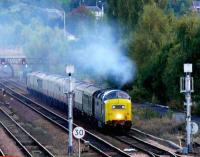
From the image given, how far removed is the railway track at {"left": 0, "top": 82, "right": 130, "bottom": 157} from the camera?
90.9 ft

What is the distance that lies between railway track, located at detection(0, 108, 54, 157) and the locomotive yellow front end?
4055 mm

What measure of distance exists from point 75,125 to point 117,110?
4877 mm

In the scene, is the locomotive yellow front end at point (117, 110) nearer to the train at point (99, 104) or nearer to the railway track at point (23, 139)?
the train at point (99, 104)

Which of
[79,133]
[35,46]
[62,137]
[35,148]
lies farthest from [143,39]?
[35,46]

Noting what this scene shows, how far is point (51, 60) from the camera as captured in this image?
271 ft

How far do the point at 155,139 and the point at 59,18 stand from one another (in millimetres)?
123362

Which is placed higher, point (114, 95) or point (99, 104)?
point (114, 95)

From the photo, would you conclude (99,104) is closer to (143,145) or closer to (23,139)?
(23,139)

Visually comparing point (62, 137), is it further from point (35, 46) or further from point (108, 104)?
point (35, 46)

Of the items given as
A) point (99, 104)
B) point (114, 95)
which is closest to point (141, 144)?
point (114, 95)

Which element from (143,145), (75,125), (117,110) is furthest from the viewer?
(75,125)

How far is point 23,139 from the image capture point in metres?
32.5

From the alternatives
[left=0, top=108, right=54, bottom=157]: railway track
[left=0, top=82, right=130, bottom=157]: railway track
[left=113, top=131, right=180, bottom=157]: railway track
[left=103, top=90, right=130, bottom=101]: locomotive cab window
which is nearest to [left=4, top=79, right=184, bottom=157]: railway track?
[left=113, top=131, right=180, bottom=157]: railway track

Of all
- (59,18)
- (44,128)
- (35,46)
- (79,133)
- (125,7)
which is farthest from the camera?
(59,18)
